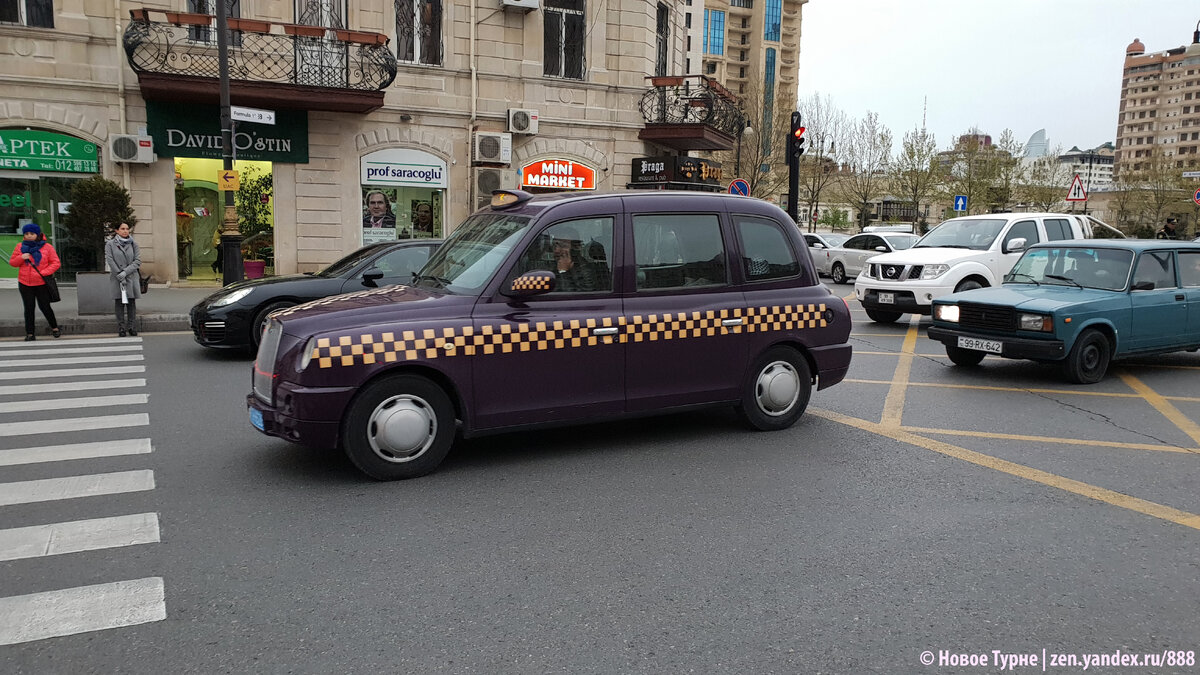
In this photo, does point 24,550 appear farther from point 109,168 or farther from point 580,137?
point 580,137

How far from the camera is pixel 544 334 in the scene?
5992 mm

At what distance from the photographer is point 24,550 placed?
4.43 metres

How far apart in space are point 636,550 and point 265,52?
18930 millimetres

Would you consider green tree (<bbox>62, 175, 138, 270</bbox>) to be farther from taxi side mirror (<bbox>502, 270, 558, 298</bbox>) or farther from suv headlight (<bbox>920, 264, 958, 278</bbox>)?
suv headlight (<bbox>920, 264, 958, 278</bbox>)

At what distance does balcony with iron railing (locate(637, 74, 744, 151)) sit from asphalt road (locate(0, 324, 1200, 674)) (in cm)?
1778

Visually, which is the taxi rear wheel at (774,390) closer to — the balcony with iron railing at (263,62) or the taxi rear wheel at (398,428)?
the taxi rear wheel at (398,428)

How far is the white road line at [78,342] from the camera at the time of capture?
38.5 feet

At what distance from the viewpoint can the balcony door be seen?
20.0 metres

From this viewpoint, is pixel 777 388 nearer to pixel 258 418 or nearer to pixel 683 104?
pixel 258 418

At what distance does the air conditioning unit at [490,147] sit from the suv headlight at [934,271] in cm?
1178

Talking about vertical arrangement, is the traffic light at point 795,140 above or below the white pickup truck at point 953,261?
above

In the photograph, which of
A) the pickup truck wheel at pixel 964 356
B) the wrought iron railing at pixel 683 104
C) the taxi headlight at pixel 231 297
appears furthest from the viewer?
the wrought iron railing at pixel 683 104

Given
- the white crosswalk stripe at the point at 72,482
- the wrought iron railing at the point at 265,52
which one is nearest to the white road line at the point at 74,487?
the white crosswalk stripe at the point at 72,482

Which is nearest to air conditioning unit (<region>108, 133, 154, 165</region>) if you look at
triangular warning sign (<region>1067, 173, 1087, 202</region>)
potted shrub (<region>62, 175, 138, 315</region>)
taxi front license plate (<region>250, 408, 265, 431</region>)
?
potted shrub (<region>62, 175, 138, 315</region>)
